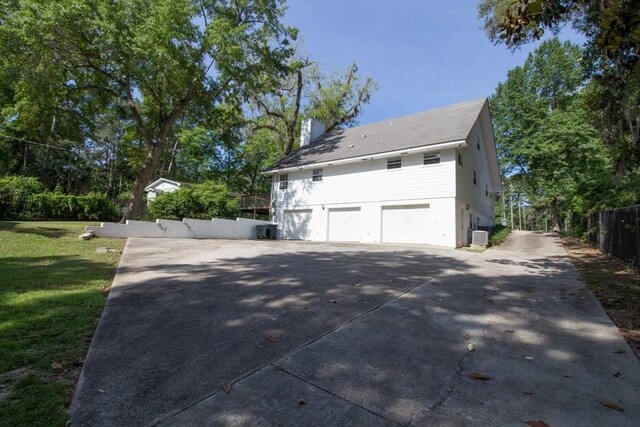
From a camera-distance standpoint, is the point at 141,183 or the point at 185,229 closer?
the point at 185,229

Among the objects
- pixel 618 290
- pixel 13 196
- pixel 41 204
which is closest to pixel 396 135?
pixel 618 290

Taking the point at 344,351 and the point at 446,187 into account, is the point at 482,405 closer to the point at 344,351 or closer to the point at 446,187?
the point at 344,351

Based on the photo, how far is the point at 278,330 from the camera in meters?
3.78

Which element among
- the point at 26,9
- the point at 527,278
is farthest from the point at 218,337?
the point at 26,9

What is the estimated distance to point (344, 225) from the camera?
60.7ft

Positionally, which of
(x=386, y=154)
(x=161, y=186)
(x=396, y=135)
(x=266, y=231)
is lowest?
(x=266, y=231)

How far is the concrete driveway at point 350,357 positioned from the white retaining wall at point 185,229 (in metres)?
8.76

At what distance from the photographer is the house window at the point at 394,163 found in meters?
16.6

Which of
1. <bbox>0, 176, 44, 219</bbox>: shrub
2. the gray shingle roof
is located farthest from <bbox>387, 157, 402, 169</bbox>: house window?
<bbox>0, 176, 44, 219</bbox>: shrub

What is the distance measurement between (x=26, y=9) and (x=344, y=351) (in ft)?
59.4

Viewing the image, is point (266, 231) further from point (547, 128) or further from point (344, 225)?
point (547, 128)

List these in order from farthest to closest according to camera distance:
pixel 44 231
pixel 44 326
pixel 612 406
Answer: pixel 44 231 → pixel 44 326 → pixel 612 406

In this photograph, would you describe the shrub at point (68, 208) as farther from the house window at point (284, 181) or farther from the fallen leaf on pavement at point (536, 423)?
the fallen leaf on pavement at point (536, 423)

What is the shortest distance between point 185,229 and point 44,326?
43.9ft
